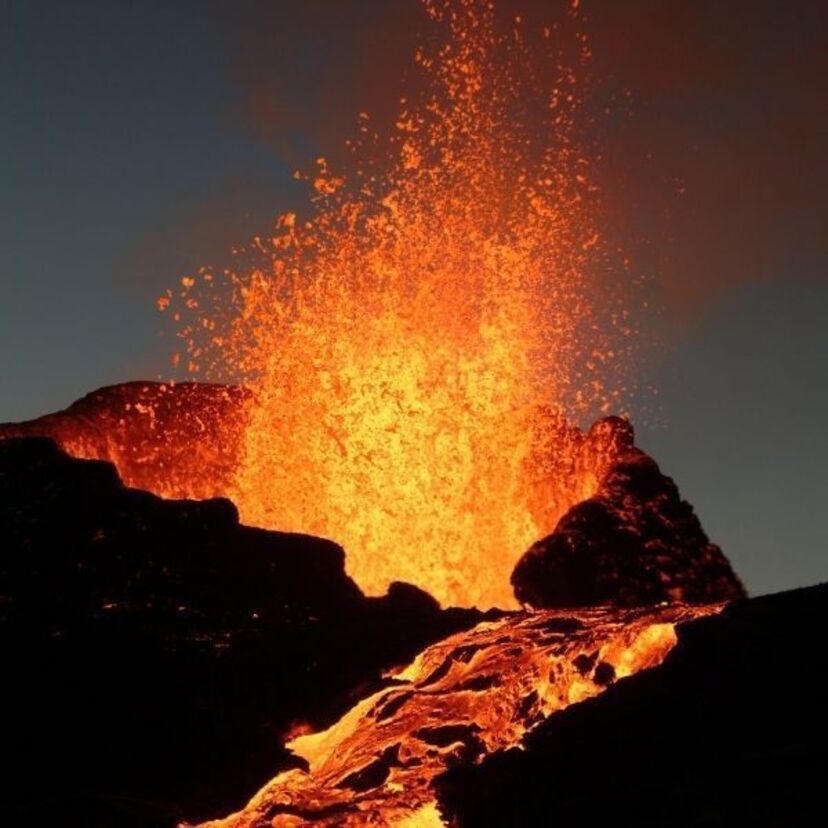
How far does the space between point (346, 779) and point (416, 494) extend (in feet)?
52.0

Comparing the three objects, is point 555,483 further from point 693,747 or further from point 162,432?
point 693,747

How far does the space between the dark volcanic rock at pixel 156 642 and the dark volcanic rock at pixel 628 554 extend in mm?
4487

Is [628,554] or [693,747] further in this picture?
[628,554]

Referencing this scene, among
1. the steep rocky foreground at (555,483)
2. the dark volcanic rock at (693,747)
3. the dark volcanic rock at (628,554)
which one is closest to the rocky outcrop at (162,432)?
the steep rocky foreground at (555,483)

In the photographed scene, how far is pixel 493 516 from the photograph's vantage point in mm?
26188

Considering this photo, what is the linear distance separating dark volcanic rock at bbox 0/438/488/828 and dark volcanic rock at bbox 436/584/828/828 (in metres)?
4.06

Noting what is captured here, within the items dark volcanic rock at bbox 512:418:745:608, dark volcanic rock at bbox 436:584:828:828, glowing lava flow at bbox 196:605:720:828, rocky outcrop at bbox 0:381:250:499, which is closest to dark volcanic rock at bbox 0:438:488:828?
glowing lava flow at bbox 196:605:720:828

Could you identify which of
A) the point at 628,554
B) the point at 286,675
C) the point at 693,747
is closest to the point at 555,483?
the point at 628,554

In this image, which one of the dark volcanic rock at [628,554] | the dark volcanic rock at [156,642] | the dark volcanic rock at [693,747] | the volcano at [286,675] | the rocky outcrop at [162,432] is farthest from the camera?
the rocky outcrop at [162,432]

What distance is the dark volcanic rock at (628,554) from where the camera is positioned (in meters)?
19.4

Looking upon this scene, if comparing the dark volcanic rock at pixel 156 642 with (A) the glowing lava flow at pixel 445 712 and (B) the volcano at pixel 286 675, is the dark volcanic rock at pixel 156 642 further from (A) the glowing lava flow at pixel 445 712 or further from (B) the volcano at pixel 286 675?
(A) the glowing lava flow at pixel 445 712

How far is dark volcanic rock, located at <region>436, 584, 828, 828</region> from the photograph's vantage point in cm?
749

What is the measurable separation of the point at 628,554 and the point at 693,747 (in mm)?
12040

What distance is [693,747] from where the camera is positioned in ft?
27.4
